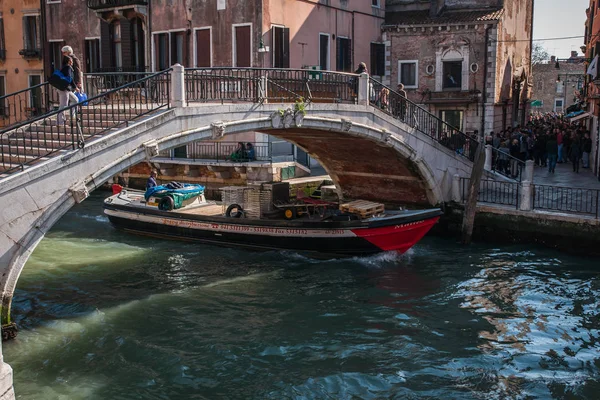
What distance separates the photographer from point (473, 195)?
1605 centimetres

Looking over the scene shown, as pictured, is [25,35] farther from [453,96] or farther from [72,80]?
[72,80]

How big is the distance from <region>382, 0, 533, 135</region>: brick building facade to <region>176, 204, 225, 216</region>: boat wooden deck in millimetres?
8934

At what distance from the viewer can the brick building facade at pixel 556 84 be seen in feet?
162

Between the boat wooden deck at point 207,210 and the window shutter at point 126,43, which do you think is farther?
the window shutter at point 126,43

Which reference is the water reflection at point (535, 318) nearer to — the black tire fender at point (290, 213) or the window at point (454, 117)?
the black tire fender at point (290, 213)

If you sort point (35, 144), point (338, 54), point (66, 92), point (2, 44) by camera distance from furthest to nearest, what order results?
point (2, 44) → point (338, 54) → point (66, 92) → point (35, 144)

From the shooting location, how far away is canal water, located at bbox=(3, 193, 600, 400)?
8.72 meters

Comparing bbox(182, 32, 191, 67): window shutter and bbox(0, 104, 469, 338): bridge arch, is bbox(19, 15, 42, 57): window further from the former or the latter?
bbox(0, 104, 469, 338): bridge arch

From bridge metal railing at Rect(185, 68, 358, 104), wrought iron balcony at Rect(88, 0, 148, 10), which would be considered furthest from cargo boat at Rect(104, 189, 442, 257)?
wrought iron balcony at Rect(88, 0, 148, 10)

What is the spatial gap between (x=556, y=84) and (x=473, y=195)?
38.6m

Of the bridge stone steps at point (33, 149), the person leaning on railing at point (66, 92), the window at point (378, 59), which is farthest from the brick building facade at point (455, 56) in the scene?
the bridge stone steps at point (33, 149)

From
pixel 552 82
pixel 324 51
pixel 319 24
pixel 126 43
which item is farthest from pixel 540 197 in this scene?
pixel 552 82

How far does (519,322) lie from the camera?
10930 mm

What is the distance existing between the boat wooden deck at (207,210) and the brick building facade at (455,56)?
29.3 ft
